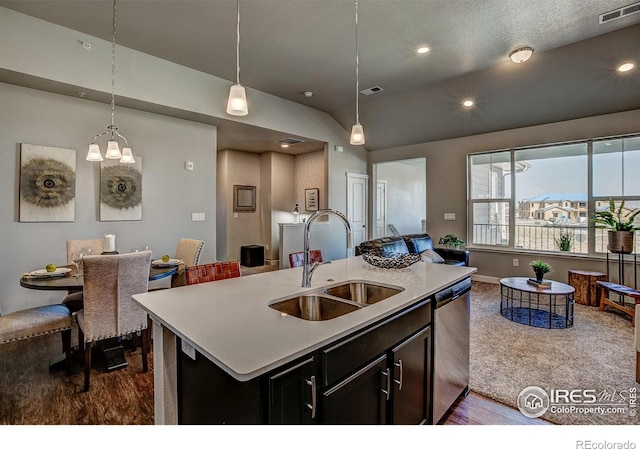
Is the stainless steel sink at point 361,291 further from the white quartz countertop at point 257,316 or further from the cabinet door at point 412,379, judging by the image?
the cabinet door at point 412,379

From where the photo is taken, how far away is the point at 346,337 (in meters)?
1.16

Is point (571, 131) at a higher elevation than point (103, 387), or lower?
higher

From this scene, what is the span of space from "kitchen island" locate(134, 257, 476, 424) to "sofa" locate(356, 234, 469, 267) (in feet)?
7.82

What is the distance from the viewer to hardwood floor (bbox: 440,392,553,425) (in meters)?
1.91

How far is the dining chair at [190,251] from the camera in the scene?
142 inches

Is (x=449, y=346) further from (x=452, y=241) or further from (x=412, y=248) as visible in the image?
(x=452, y=241)

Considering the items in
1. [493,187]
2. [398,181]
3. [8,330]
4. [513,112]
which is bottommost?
[8,330]

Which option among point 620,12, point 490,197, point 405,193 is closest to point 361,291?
point 620,12

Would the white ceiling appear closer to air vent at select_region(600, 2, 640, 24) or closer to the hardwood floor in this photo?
air vent at select_region(600, 2, 640, 24)


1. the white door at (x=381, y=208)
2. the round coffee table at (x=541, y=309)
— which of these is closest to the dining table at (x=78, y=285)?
the round coffee table at (x=541, y=309)
